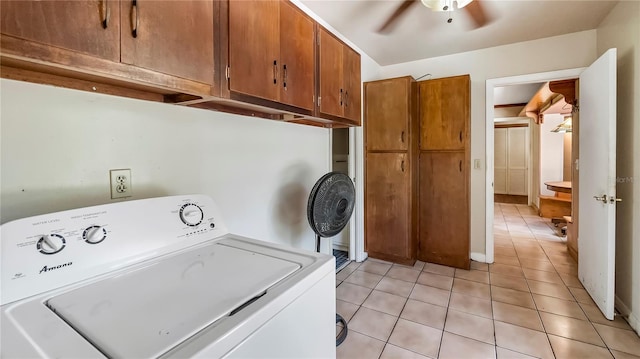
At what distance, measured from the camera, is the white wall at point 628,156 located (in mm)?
1882

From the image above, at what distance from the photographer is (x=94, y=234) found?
93 centimetres

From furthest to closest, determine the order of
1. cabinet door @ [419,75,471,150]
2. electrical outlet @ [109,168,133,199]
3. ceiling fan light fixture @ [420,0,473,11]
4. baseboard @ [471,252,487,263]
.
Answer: baseboard @ [471,252,487,263], cabinet door @ [419,75,471,150], ceiling fan light fixture @ [420,0,473,11], electrical outlet @ [109,168,133,199]

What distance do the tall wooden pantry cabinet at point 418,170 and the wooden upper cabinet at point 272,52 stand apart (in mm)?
1469

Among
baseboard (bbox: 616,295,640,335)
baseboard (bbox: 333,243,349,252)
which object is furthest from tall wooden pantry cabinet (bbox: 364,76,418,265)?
baseboard (bbox: 616,295,640,335)

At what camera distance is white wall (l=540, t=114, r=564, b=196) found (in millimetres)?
5977

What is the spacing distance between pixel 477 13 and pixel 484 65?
95cm

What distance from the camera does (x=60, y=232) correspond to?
0.86 meters

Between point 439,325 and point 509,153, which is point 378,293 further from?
point 509,153

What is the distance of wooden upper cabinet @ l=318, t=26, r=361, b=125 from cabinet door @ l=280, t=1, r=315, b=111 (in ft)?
0.39

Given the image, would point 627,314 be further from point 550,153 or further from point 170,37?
point 550,153

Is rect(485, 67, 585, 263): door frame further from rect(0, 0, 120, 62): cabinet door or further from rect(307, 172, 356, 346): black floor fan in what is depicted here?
rect(0, 0, 120, 62): cabinet door

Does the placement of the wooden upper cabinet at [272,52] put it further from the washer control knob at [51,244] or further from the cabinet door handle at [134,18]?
the washer control knob at [51,244]

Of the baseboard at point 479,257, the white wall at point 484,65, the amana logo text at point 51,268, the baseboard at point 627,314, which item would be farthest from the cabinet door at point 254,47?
the baseboard at point 479,257

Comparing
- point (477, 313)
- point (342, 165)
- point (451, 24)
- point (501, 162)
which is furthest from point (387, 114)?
point (501, 162)
